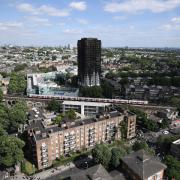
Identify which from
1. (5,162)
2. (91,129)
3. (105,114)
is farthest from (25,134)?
(105,114)

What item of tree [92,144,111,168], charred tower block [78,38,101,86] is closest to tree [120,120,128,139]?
tree [92,144,111,168]

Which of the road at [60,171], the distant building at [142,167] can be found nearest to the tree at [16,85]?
the road at [60,171]

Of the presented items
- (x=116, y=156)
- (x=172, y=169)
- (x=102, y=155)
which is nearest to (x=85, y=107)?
(x=102, y=155)

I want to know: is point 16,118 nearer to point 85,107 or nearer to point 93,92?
point 85,107

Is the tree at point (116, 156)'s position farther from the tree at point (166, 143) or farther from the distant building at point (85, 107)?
the distant building at point (85, 107)

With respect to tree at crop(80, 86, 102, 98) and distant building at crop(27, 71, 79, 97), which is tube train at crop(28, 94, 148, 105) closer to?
tree at crop(80, 86, 102, 98)

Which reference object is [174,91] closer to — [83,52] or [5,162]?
[83,52]
